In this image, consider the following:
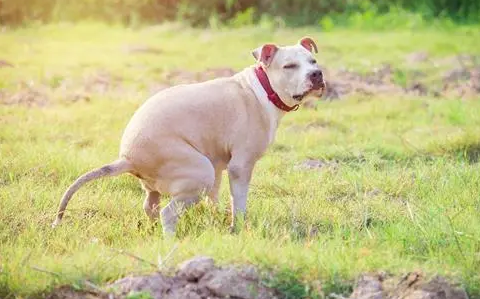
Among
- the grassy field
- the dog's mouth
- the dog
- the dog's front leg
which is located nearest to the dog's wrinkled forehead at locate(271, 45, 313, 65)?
the dog

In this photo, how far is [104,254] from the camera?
4.83 m

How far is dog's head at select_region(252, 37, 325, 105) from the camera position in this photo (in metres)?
5.89

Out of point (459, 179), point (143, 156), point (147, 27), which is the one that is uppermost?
point (143, 156)

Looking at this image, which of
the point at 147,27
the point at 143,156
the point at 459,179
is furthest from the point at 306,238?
the point at 147,27

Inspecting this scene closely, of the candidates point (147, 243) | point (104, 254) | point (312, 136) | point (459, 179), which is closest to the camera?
point (104, 254)

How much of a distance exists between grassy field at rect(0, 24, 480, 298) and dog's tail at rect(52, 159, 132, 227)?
0.14m

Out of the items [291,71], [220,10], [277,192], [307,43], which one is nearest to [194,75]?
[277,192]

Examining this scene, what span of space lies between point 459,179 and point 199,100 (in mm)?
2121

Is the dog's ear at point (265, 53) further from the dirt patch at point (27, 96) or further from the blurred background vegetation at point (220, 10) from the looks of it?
the blurred background vegetation at point (220, 10)

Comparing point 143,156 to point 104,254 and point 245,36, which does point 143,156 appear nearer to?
point 104,254

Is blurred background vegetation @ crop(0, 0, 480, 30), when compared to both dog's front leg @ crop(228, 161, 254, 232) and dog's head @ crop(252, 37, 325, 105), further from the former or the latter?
dog's front leg @ crop(228, 161, 254, 232)

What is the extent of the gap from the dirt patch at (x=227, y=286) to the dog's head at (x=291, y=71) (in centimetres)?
165

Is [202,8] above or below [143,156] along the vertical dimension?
below

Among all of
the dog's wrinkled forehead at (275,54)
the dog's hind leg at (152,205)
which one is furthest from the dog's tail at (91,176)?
the dog's wrinkled forehead at (275,54)
